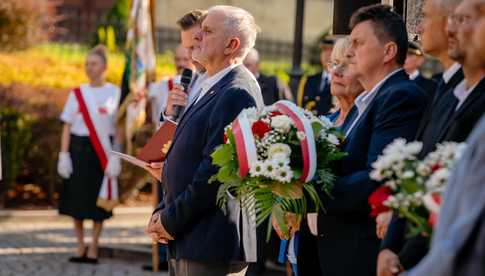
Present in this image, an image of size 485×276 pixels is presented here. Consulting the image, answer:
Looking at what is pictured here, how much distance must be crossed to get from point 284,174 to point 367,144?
63 centimetres

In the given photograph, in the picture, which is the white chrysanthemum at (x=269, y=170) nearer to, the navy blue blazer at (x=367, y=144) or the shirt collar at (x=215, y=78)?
the navy blue blazer at (x=367, y=144)

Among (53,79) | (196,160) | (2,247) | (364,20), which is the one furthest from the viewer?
(53,79)

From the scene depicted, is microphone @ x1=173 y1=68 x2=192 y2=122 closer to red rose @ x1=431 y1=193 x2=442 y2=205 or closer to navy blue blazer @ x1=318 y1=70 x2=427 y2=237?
navy blue blazer @ x1=318 y1=70 x2=427 y2=237

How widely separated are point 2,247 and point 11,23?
8345 mm

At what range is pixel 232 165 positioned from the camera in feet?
16.6

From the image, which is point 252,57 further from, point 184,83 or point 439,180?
point 439,180

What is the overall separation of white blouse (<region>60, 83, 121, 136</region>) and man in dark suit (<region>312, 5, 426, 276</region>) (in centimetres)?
598

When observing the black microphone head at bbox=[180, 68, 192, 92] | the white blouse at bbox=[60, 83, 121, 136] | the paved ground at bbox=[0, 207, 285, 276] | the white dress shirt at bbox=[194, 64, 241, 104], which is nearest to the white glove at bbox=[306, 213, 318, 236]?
the white dress shirt at bbox=[194, 64, 241, 104]

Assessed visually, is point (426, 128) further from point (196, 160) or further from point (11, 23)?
point (11, 23)

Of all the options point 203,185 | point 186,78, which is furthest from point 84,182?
point 203,185

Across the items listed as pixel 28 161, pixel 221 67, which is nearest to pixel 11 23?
pixel 28 161

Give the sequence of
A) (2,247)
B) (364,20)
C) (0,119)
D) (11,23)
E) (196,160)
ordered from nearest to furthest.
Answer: (364,20)
(196,160)
(2,247)
(0,119)
(11,23)

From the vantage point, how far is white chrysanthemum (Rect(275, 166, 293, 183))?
4777mm

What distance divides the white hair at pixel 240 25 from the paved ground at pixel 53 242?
4.96 meters
